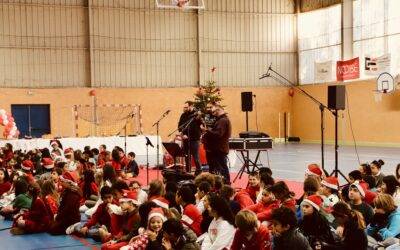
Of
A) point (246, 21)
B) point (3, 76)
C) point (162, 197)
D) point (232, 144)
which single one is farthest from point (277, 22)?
point (162, 197)

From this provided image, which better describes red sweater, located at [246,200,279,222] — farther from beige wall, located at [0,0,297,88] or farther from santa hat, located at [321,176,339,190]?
beige wall, located at [0,0,297,88]

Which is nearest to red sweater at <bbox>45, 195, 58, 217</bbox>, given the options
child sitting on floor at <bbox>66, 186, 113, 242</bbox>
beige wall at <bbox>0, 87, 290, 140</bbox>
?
child sitting on floor at <bbox>66, 186, 113, 242</bbox>

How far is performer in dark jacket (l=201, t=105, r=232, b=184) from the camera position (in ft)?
33.6

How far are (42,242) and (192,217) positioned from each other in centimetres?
253

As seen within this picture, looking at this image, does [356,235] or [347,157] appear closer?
[356,235]

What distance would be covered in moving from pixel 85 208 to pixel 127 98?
1583 cm

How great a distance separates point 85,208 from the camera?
8.77 m

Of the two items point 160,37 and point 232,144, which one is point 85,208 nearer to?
point 232,144

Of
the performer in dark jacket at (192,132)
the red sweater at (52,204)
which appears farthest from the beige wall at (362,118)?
the red sweater at (52,204)

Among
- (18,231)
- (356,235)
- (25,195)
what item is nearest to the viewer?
(356,235)

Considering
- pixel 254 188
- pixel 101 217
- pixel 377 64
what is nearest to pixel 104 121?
pixel 377 64

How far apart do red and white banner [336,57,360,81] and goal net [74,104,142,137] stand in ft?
30.9

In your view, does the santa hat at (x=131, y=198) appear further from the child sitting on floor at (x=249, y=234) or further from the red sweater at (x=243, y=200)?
the child sitting on floor at (x=249, y=234)

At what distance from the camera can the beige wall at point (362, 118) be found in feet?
71.2
